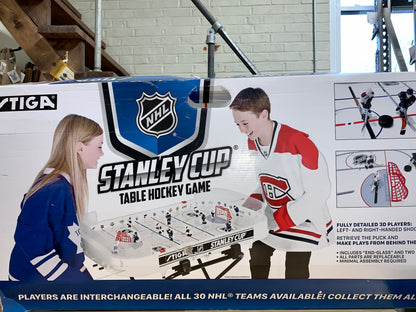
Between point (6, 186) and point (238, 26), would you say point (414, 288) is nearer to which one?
point (6, 186)

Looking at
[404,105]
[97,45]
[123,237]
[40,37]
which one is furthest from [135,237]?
[40,37]

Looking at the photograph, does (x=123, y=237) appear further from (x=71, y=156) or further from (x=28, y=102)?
(x=28, y=102)

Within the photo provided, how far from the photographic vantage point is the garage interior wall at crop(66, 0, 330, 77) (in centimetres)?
285

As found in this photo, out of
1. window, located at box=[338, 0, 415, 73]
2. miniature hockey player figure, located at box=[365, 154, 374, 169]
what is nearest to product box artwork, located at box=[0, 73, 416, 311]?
miniature hockey player figure, located at box=[365, 154, 374, 169]

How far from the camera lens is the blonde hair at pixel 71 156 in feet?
3.25

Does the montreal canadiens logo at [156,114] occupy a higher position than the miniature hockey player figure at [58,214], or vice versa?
the montreal canadiens logo at [156,114]

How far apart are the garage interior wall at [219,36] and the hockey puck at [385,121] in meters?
1.92

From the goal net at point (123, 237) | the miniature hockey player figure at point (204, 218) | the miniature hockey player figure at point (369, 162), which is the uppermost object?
the miniature hockey player figure at point (369, 162)

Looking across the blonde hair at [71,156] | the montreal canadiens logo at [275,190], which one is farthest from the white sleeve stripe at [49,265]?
the montreal canadiens logo at [275,190]

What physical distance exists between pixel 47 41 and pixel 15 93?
101 cm

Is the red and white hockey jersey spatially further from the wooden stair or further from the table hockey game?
the wooden stair

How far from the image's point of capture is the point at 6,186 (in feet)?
3.29

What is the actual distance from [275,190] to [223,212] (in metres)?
0.12

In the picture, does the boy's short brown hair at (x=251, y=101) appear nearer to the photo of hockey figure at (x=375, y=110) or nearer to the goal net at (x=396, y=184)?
the photo of hockey figure at (x=375, y=110)
